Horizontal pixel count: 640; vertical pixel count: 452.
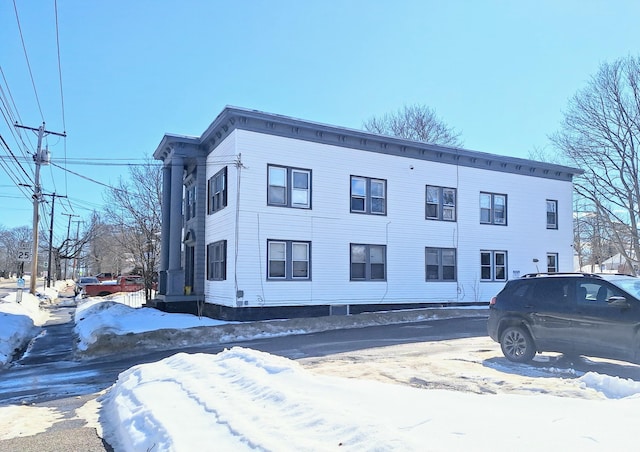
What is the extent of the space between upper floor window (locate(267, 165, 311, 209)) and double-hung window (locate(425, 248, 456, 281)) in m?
6.48

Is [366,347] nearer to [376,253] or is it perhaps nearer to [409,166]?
[376,253]

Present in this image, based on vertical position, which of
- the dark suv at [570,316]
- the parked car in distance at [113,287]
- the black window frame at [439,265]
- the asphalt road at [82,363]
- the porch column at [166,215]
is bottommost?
the asphalt road at [82,363]

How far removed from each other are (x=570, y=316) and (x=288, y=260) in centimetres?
1115

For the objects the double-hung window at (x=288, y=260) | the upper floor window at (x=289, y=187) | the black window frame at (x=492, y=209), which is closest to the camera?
the double-hung window at (x=288, y=260)

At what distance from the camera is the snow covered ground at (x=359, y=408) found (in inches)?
148

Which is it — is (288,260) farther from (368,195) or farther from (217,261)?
(368,195)

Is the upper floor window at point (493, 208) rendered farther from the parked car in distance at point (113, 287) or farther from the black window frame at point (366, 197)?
the parked car in distance at point (113, 287)

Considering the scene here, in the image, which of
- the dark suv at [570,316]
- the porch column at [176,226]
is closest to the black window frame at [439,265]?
the porch column at [176,226]

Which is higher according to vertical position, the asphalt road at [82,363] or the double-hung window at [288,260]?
the double-hung window at [288,260]

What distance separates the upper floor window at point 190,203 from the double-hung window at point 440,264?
35.1 ft

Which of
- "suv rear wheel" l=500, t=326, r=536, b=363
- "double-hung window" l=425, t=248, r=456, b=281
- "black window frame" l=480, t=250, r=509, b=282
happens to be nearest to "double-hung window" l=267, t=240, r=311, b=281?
"double-hung window" l=425, t=248, r=456, b=281

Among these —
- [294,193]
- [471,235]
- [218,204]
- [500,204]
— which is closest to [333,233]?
[294,193]

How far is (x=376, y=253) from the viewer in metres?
20.6

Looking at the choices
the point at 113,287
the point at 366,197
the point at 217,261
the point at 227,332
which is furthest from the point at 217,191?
the point at 113,287
